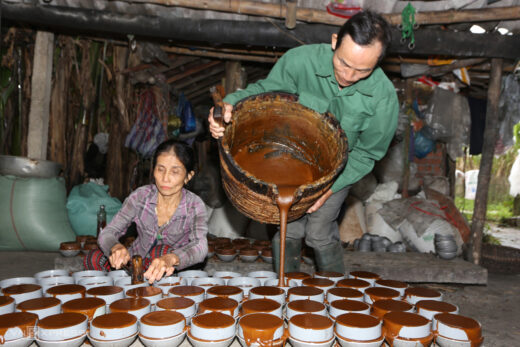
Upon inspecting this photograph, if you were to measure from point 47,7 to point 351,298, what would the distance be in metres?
3.64

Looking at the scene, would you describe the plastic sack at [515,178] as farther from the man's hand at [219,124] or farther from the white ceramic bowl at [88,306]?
the white ceramic bowl at [88,306]

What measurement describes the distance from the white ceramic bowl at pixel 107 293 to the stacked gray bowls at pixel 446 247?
3.53 metres

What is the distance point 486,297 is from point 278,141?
288 centimetres

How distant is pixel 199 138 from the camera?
26.2 feet

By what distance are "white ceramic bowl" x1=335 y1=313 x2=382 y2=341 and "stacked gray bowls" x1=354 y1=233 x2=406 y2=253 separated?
321 centimetres

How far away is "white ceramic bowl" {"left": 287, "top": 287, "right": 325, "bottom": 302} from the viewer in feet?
5.95

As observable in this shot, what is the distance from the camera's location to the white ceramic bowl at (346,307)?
5.44ft

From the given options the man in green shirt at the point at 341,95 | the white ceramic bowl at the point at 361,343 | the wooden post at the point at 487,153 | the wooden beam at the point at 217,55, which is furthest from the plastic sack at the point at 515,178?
the white ceramic bowl at the point at 361,343

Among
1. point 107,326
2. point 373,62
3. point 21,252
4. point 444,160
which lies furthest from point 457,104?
point 21,252

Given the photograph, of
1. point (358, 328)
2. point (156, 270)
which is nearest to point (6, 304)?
point (156, 270)

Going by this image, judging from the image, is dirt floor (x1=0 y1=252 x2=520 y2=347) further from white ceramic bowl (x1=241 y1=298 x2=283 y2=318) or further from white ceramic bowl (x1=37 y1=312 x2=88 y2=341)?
white ceramic bowl (x1=37 y1=312 x2=88 y2=341)

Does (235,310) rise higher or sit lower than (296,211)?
lower

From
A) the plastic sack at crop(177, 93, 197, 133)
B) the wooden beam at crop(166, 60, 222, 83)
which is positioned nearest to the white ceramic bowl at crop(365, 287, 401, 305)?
the wooden beam at crop(166, 60, 222, 83)

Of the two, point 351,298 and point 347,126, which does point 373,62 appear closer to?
point 347,126
